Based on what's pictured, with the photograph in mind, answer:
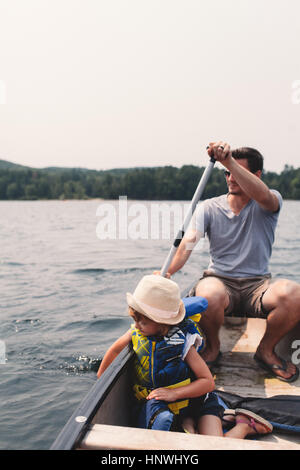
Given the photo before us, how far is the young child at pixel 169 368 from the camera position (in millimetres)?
2279

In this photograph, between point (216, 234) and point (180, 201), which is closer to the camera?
point (216, 234)

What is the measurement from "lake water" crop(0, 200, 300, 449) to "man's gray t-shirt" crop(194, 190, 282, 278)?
6.14ft

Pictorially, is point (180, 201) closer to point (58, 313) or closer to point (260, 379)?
point (58, 313)

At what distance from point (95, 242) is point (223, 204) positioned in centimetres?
1438

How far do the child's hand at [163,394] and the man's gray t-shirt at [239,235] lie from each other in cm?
142

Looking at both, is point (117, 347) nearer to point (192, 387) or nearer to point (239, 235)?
point (192, 387)

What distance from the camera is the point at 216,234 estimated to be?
11.8 ft

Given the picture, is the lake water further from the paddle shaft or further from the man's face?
the man's face

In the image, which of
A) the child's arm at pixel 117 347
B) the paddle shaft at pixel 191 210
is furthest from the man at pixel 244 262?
the child's arm at pixel 117 347

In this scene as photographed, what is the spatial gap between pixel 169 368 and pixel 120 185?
2206 inches

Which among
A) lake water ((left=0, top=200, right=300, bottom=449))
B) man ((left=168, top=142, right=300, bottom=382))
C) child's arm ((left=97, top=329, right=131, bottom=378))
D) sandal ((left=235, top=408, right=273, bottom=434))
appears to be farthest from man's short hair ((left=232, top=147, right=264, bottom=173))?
lake water ((left=0, top=200, right=300, bottom=449))

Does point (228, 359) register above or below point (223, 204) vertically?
below
